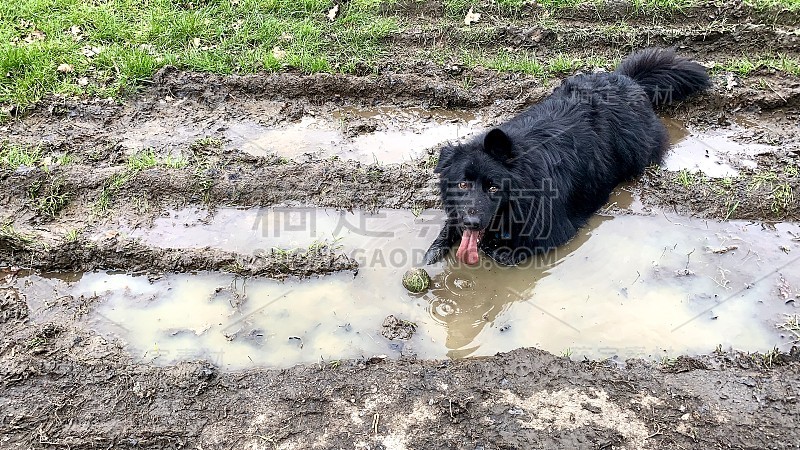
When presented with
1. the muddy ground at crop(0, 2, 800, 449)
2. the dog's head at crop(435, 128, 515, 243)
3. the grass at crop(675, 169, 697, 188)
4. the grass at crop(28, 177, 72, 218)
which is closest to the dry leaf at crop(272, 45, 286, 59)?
the muddy ground at crop(0, 2, 800, 449)

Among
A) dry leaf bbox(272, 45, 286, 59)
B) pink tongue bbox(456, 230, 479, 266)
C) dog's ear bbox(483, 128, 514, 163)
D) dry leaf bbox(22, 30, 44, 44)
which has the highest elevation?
dog's ear bbox(483, 128, 514, 163)

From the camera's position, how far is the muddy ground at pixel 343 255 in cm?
336

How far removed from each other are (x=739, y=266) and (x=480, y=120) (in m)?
2.81

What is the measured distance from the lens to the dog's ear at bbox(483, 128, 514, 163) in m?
4.02

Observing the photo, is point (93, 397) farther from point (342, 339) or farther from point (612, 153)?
point (612, 153)

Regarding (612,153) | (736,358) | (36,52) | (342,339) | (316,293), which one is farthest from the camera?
(36,52)

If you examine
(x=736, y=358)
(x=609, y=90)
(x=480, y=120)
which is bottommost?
(x=736, y=358)

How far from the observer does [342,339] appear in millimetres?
4117

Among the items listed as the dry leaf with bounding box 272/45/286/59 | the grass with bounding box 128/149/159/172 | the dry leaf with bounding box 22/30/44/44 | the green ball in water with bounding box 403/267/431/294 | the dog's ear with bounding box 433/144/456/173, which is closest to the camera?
the dog's ear with bounding box 433/144/456/173

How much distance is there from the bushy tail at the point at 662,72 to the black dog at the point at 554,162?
1 centimetres

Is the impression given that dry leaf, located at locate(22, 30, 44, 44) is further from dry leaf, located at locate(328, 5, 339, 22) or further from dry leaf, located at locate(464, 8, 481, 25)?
dry leaf, located at locate(464, 8, 481, 25)

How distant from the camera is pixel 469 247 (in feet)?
14.6

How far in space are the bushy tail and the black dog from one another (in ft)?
0.03

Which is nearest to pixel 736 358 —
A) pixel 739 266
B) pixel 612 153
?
pixel 739 266
